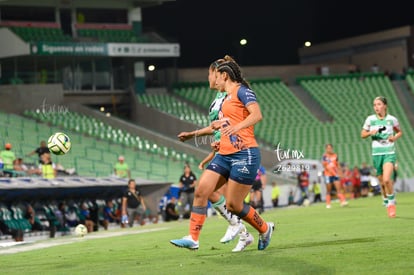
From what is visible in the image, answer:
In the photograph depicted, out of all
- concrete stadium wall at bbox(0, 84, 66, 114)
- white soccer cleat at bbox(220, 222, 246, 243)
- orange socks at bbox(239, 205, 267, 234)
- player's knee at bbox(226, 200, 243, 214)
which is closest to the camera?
player's knee at bbox(226, 200, 243, 214)

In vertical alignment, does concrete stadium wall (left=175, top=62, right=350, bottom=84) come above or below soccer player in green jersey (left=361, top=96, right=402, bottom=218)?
above

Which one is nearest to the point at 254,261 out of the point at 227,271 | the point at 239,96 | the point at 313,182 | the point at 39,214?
the point at 227,271

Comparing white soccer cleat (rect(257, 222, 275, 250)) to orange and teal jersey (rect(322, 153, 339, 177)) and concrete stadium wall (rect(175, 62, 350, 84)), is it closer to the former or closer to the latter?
orange and teal jersey (rect(322, 153, 339, 177))

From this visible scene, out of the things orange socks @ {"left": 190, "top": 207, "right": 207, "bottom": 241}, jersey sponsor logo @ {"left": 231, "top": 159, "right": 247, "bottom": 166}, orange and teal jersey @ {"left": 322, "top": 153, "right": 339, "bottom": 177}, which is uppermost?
jersey sponsor logo @ {"left": 231, "top": 159, "right": 247, "bottom": 166}

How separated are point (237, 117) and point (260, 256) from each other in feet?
5.92

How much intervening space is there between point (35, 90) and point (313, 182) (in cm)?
1486

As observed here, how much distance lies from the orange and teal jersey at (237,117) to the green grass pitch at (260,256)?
142cm

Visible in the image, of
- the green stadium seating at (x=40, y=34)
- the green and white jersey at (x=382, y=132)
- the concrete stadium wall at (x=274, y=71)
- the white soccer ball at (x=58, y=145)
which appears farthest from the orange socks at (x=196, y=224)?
the concrete stadium wall at (x=274, y=71)

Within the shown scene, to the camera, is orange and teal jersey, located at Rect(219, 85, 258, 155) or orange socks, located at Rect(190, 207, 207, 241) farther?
orange socks, located at Rect(190, 207, 207, 241)

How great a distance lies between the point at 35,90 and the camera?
157 feet

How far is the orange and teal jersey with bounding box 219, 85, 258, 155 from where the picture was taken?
12.5 m

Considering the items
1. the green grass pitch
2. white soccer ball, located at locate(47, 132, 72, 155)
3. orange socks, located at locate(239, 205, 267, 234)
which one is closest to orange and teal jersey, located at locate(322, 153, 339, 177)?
the green grass pitch

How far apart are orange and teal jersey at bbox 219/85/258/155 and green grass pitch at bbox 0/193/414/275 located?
1417mm

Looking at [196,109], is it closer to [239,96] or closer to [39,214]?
[39,214]
